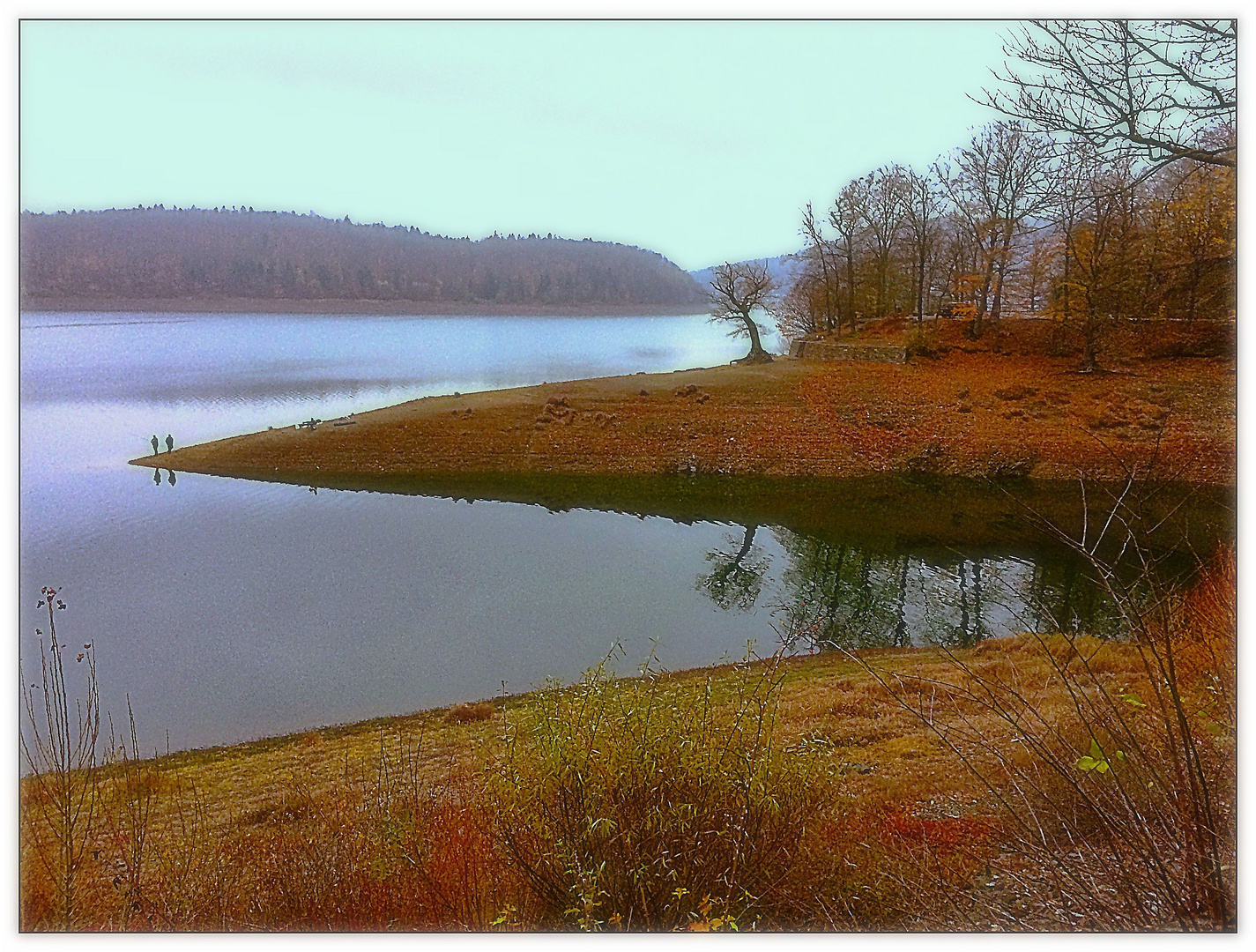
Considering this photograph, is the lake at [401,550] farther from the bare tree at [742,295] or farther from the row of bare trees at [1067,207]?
the row of bare trees at [1067,207]

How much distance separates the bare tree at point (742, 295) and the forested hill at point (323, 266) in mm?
123

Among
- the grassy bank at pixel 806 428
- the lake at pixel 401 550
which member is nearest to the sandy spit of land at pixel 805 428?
the grassy bank at pixel 806 428

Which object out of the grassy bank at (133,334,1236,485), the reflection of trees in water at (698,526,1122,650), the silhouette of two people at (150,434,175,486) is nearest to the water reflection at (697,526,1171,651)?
the reflection of trees in water at (698,526,1122,650)

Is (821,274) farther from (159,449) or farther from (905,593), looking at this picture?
(159,449)

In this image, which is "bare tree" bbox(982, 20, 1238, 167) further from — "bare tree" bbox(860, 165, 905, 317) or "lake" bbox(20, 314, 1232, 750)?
"lake" bbox(20, 314, 1232, 750)

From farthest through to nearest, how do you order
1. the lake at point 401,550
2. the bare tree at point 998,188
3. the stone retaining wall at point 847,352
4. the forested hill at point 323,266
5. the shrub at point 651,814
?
the stone retaining wall at point 847,352
the bare tree at point 998,188
the forested hill at point 323,266
the lake at point 401,550
the shrub at point 651,814

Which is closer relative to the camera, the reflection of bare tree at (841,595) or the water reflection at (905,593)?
the water reflection at (905,593)

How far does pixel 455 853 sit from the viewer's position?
2.09m

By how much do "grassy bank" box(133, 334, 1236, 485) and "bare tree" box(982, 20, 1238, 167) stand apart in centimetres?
87

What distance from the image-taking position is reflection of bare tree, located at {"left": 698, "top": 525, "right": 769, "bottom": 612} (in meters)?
3.62

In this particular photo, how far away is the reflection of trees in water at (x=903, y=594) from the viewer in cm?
352

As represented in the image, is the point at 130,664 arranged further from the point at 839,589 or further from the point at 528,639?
the point at 839,589

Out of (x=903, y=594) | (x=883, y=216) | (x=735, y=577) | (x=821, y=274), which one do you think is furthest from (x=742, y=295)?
(x=903, y=594)

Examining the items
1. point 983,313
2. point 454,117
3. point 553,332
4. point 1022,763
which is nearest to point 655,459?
point 553,332
